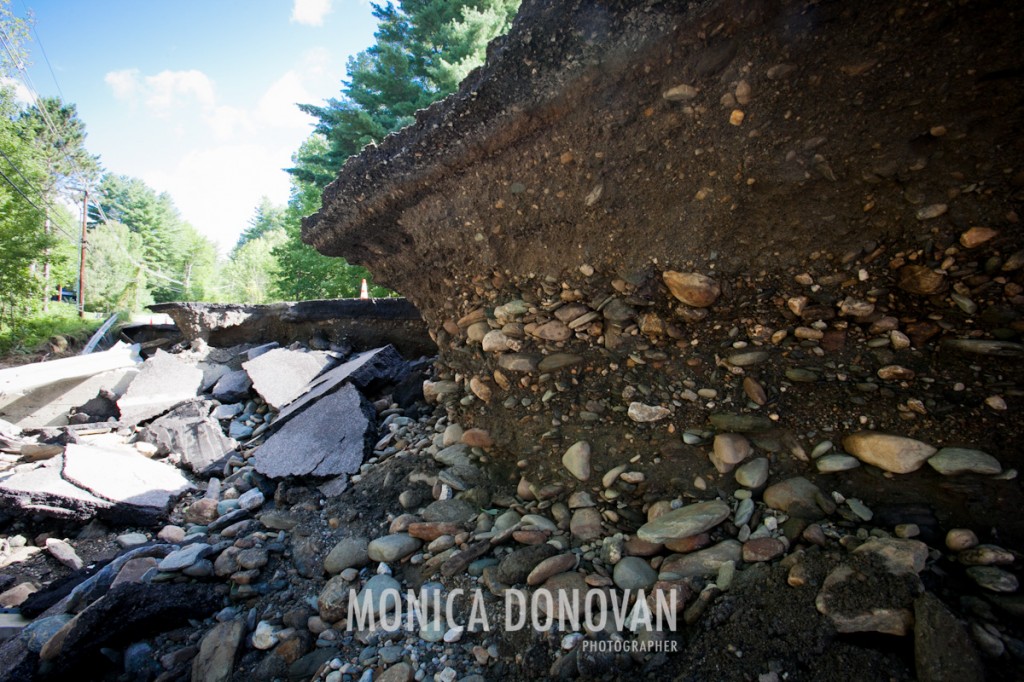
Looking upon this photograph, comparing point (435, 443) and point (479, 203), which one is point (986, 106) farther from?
point (435, 443)

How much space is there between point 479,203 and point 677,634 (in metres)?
1.98

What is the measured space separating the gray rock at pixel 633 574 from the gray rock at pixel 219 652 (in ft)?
4.88

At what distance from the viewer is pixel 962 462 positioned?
4.09 ft

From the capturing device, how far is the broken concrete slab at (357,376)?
144 inches

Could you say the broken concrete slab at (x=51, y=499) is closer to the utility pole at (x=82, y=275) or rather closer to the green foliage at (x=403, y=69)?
the green foliage at (x=403, y=69)

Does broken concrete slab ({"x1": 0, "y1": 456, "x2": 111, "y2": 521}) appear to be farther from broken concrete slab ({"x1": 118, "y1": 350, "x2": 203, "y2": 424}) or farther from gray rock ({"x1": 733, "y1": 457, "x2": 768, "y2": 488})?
gray rock ({"x1": 733, "y1": 457, "x2": 768, "y2": 488})

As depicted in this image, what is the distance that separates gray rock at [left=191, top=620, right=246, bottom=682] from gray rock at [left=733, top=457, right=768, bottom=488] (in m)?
2.01

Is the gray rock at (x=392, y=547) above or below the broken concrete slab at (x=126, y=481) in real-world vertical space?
below

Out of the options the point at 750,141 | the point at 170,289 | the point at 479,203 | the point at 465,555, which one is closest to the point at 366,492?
the point at 465,555

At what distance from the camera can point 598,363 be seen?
1944mm

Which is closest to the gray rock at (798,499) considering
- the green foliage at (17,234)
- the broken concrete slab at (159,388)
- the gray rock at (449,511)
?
the gray rock at (449,511)

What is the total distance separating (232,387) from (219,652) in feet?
12.3

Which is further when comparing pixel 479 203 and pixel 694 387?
pixel 479 203

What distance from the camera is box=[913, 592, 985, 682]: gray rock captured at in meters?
0.94
